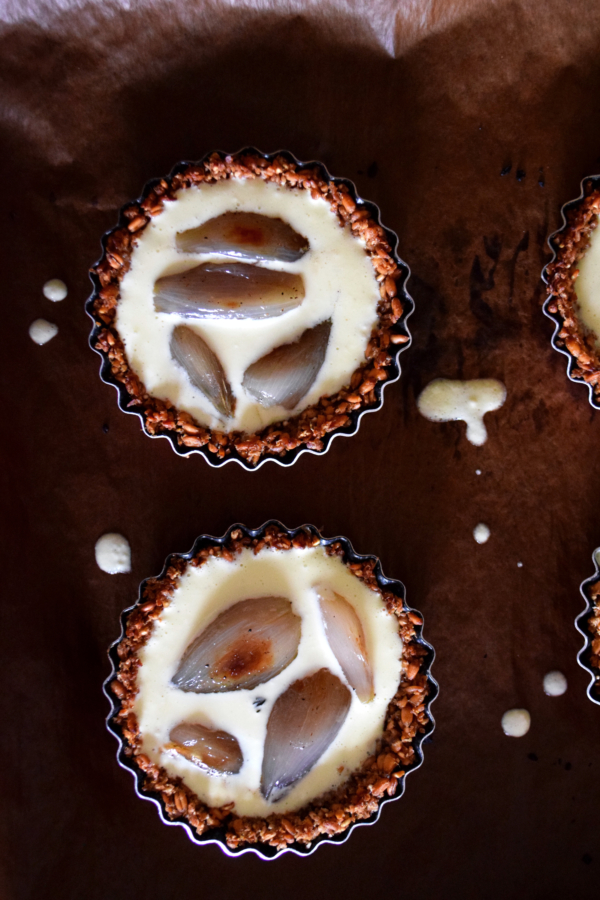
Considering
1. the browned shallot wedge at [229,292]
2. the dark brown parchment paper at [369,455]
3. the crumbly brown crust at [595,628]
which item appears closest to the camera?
the browned shallot wedge at [229,292]

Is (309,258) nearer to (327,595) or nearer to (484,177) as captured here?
(484,177)

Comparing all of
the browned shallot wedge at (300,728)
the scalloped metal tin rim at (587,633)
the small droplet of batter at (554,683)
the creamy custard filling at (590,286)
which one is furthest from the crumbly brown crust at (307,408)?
the small droplet of batter at (554,683)

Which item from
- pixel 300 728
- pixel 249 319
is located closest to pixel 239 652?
pixel 300 728

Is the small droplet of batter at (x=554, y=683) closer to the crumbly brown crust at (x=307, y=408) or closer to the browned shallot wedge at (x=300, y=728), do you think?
the browned shallot wedge at (x=300, y=728)

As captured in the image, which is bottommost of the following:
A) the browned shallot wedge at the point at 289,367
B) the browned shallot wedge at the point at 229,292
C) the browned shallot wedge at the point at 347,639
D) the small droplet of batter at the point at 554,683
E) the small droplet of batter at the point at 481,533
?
the small droplet of batter at the point at 554,683

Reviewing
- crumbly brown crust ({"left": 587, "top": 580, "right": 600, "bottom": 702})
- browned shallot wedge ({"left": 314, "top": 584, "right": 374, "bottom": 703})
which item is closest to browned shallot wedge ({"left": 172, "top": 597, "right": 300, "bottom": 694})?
browned shallot wedge ({"left": 314, "top": 584, "right": 374, "bottom": 703})

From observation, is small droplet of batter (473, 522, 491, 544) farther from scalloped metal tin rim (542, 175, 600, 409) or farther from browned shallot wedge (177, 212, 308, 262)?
browned shallot wedge (177, 212, 308, 262)

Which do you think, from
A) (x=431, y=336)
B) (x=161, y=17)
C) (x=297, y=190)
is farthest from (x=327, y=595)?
(x=161, y=17)
